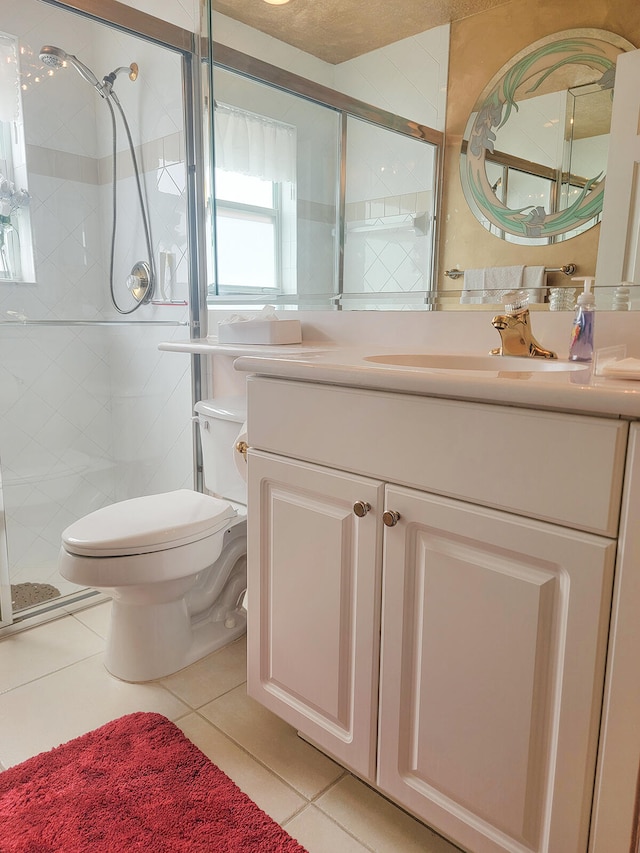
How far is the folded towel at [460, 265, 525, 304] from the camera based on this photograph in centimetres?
138

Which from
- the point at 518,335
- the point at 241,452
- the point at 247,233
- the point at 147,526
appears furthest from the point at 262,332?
the point at 518,335

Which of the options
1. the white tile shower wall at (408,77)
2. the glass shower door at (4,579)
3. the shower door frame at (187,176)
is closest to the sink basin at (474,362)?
the white tile shower wall at (408,77)

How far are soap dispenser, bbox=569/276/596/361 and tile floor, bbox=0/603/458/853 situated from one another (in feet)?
3.17

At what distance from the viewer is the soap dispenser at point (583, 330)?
1.20m

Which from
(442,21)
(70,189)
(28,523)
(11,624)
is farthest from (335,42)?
(11,624)

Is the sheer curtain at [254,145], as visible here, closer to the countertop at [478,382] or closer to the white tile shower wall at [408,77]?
the white tile shower wall at [408,77]

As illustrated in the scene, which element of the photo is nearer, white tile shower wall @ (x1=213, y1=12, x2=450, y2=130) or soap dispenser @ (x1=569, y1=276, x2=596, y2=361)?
soap dispenser @ (x1=569, y1=276, x2=596, y2=361)

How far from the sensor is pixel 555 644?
0.84m

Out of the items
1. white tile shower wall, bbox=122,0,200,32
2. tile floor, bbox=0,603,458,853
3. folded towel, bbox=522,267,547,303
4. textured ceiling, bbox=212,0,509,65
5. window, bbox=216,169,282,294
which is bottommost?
tile floor, bbox=0,603,458,853

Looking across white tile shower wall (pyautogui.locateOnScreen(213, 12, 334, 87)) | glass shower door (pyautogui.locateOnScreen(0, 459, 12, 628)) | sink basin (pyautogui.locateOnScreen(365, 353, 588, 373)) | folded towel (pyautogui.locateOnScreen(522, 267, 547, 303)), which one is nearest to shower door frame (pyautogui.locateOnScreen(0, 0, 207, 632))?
glass shower door (pyautogui.locateOnScreen(0, 459, 12, 628))

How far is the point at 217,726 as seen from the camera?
1.47 m

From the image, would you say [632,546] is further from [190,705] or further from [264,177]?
[264,177]

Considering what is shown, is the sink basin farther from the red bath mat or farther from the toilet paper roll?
the red bath mat

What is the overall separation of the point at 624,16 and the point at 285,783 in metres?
1.69
